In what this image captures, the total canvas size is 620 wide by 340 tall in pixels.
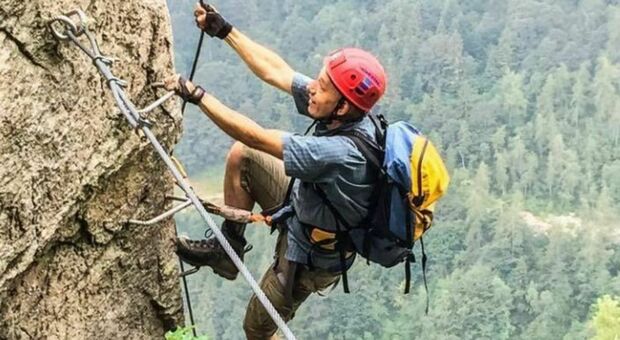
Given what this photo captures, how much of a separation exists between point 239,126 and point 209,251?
1272 mm

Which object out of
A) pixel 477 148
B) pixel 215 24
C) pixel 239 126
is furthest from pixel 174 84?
pixel 477 148

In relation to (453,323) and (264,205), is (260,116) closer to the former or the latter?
(453,323)

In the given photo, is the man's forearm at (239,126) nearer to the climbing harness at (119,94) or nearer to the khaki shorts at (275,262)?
the climbing harness at (119,94)

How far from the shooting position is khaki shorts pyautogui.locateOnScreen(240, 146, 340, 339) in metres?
4.98

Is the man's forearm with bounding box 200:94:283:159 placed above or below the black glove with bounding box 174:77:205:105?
below

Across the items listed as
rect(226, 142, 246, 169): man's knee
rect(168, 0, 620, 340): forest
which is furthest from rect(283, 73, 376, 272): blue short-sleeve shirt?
rect(168, 0, 620, 340): forest

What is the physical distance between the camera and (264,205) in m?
5.12

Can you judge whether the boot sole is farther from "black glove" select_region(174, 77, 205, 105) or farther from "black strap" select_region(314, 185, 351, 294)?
"black glove" select_region(174, 77, 205, 105)

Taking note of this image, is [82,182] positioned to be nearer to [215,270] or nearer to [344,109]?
[344,109]

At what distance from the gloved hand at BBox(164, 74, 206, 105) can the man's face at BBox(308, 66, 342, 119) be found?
1.84ft

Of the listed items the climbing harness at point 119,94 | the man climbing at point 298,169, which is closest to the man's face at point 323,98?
the man climbing at point 298,169

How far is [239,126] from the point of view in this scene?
415 centimetres

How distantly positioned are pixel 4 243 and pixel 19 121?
0.47 m

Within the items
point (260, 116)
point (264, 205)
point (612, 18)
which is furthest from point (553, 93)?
point (264, 205)
